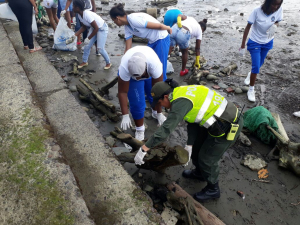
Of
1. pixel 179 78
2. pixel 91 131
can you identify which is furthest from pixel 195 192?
pixel 179 78

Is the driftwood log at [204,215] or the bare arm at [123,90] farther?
the bare arm at [123,90]

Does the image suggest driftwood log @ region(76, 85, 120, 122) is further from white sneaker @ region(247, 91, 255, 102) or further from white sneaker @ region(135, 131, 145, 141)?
white sneaker @ region(247, 91, 255, 102)

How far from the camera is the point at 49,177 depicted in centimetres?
202

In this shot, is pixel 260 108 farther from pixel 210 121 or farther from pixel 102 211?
pixel 102 211

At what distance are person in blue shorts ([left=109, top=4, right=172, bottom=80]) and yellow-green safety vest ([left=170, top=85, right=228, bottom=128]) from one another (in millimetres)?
1715

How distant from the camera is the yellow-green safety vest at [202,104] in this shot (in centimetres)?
191

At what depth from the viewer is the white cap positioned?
239 cm

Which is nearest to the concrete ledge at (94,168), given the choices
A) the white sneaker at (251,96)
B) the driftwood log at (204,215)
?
the driftwood log at (204,215)

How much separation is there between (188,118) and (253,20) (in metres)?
2.88

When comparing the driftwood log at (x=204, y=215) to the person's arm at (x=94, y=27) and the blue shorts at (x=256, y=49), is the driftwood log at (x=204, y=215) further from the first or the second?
the person's arm at (x=94, y=27)

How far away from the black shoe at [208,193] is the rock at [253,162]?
699 mm

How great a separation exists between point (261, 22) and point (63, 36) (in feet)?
14.8

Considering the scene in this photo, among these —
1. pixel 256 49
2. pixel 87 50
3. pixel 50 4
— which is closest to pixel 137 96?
pixel 256 49

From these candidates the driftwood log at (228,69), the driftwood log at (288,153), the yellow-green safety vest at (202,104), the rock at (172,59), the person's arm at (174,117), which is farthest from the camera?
the rock at (172,59)
